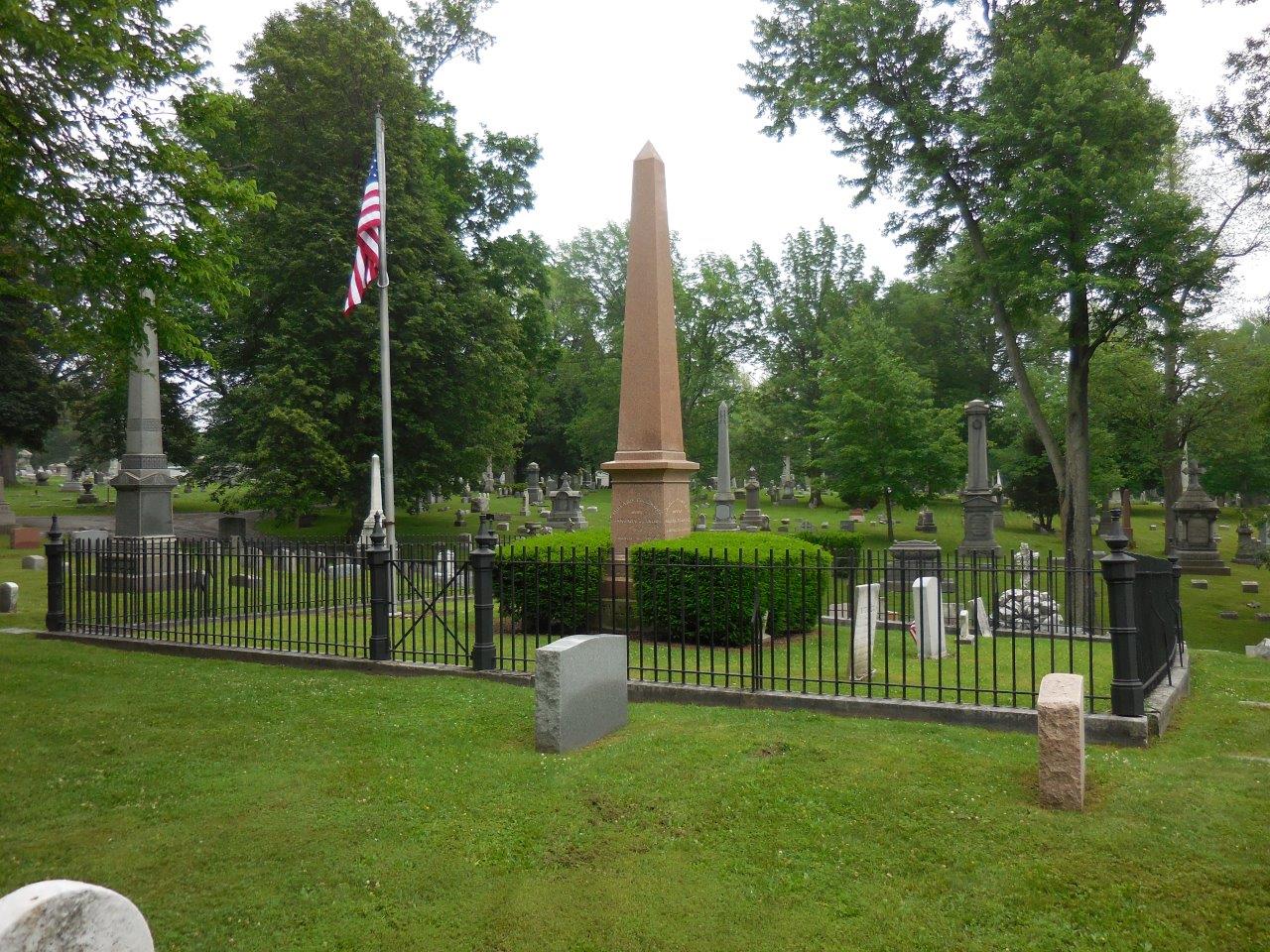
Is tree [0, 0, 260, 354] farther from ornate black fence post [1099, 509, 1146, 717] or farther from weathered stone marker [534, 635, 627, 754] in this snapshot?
→ ornate black fence post [1099, 509, 1146, 717]

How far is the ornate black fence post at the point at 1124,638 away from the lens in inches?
259

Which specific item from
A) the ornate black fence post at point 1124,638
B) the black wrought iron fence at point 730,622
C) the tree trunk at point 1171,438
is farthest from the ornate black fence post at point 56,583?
the tree trunk at point 1171,438

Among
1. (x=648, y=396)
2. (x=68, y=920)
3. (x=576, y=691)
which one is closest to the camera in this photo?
(x=68, y=920)

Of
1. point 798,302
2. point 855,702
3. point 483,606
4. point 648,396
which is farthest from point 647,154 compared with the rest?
point 798,302

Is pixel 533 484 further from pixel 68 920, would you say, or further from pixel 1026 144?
pixel 68 920

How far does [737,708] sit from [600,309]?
160 feet

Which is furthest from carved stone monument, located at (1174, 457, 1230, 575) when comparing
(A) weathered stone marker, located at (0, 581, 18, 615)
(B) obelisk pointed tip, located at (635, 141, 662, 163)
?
(A) weathered stone marker, located at (0, 581, 18, 615)

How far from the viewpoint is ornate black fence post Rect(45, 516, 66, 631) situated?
12.0m

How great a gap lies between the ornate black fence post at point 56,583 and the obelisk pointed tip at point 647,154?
32.7 ft

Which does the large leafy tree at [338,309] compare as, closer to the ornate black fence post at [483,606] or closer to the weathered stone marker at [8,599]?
the weathered stone marker at [8,599]

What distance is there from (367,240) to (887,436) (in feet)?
73.5

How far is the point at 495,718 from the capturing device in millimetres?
7191

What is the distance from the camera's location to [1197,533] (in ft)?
94.5

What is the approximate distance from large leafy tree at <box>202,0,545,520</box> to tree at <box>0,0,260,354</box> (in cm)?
1343
